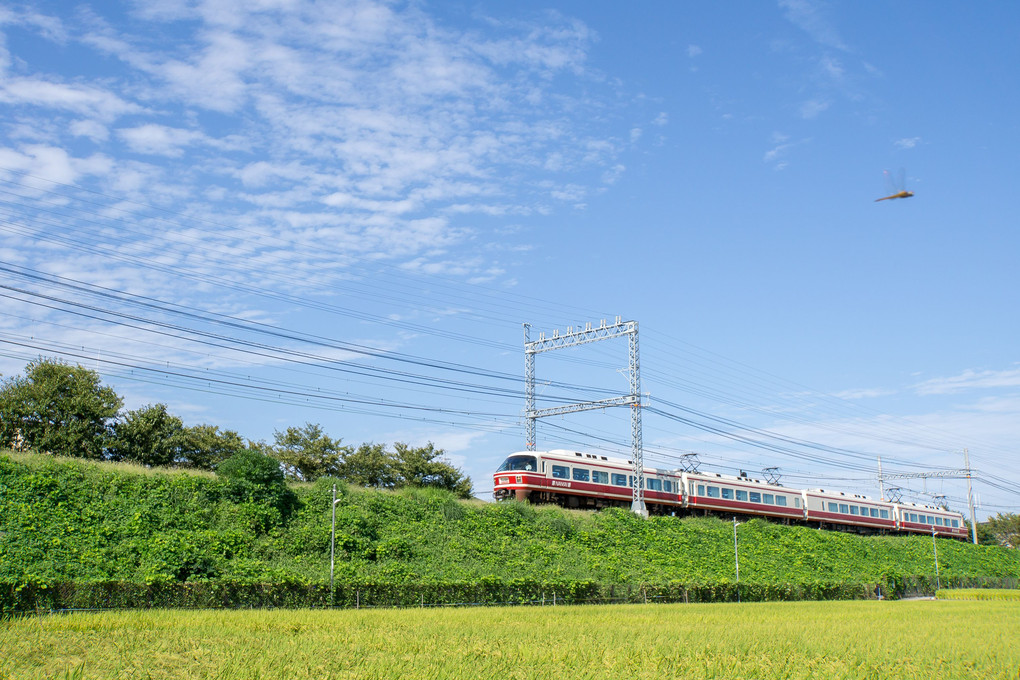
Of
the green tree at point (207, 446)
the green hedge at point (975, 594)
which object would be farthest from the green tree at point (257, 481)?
the green hedge at point (975, 594)

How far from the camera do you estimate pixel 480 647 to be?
64.5 feet

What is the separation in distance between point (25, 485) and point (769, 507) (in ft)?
161

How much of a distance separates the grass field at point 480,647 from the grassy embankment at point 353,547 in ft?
15.0

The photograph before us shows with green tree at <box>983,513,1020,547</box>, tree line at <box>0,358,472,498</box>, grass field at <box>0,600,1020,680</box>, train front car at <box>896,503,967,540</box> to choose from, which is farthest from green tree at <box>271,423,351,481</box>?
green tree at <box>983,513,1020,547</box>

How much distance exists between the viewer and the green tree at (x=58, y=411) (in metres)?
39.2

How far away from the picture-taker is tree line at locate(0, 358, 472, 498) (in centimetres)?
3950

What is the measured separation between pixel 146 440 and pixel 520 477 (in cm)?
2071

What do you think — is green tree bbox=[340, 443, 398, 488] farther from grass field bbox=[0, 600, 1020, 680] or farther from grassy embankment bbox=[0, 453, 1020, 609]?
grass field bbox=[0, 600, 1020, 680]

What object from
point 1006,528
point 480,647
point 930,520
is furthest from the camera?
point 1006,528

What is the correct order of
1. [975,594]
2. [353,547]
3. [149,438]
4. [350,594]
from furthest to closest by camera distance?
[975,594] → [149,438] → [353,547] → [350,594]

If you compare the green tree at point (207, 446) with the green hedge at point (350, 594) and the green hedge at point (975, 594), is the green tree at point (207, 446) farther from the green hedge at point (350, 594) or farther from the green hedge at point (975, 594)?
the green hedge at point (975, 594)

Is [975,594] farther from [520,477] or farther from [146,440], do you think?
[146,440]

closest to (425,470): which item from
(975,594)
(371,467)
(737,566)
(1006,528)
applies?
(371,467)

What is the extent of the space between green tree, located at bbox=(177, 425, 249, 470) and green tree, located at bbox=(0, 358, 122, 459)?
231 inches
